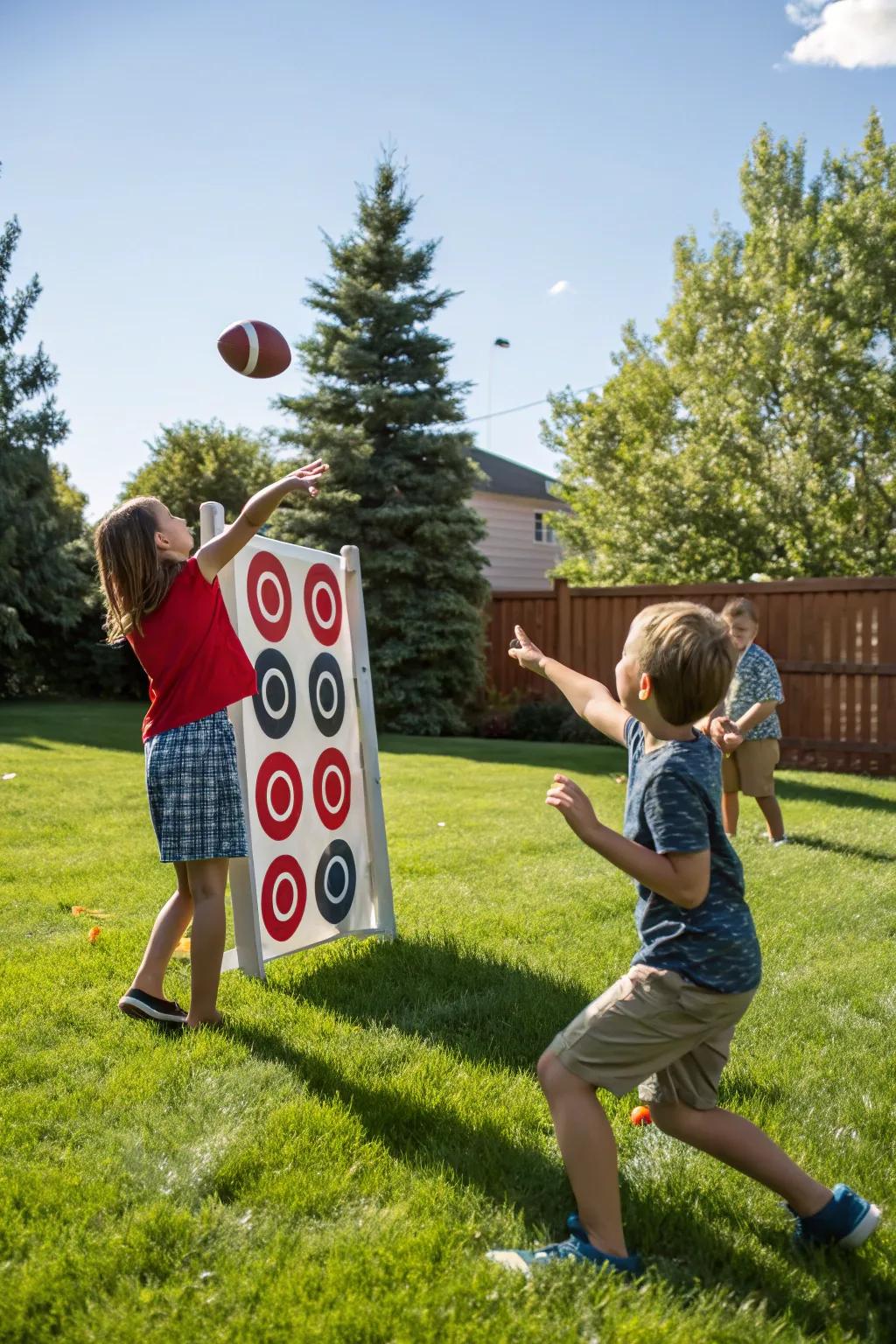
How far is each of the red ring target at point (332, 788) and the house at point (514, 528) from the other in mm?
22941

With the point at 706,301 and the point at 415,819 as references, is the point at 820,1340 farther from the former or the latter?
the point at 706,301

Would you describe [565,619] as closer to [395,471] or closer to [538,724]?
[538,724]

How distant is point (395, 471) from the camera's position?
1572cm

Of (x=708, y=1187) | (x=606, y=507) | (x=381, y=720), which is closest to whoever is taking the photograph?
(x=708, y=1187)

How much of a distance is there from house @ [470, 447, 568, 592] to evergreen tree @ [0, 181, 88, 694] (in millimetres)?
11131

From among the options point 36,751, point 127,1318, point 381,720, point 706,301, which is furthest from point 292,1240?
point 706,301

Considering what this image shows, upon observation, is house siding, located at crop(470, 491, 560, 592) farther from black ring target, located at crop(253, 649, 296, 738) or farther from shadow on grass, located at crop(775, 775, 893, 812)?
black ring target, located at crop(253, 649, 296, 738)

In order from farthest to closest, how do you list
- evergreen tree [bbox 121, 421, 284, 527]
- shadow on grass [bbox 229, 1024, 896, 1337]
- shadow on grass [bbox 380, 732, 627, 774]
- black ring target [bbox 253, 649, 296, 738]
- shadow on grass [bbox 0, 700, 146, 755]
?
1. evergreen tree [bbox 121, 421, 284, 527]
2. shadow on grass [bbox 0, 700, 146, 755]
3. shadow on grass [bbox 380, 732, 627, 774]
4. black ring target [bbox 253, 649, 296, 738]
5. shadow on grass [bbox 229, 1024, 896, 1337]

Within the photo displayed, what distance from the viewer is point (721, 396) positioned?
19375 millimetres

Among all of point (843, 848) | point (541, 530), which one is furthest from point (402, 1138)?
point (541, 530)

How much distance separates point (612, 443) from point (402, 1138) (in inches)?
832

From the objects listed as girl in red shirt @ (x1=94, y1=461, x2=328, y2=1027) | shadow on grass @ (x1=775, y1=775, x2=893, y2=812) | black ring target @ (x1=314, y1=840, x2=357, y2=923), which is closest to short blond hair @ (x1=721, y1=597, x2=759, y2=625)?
shadow on grass @ (x1=775, y1=775, x2=893, y2=812)

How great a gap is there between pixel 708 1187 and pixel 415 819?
522 centimetres

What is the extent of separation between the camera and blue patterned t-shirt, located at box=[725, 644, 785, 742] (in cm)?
697
